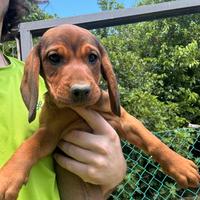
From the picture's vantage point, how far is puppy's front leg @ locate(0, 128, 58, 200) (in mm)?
1874

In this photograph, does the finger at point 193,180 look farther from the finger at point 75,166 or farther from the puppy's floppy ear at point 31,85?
the puppy's floppy ear at point 31,85

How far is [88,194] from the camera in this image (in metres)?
2.05

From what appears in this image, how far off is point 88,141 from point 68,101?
0.19m

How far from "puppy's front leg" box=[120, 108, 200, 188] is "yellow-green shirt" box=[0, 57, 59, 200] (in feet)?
1.25

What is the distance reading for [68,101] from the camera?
77.0 inches

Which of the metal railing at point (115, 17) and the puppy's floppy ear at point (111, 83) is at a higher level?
the puppy's floppy ear at point (111, 83)

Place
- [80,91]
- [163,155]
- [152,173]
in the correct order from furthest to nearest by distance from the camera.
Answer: [152,173]
[163,155]
[80,91]

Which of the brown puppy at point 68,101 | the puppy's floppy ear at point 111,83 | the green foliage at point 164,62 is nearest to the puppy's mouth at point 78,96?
the brown puppy at point 68,101

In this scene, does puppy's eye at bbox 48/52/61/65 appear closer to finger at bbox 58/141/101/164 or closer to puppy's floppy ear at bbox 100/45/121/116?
puppy's floppy ear at bbox 100/45/121/116

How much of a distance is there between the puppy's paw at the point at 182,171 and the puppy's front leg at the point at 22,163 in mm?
523

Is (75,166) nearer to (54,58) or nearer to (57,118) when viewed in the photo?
(57,118)

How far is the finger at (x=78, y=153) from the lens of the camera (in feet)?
6.70

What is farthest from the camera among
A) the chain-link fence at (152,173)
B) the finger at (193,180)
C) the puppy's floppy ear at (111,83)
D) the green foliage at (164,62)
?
the green foliage at (164,62)

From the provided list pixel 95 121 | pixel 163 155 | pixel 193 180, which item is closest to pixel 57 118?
pixel 95 121
